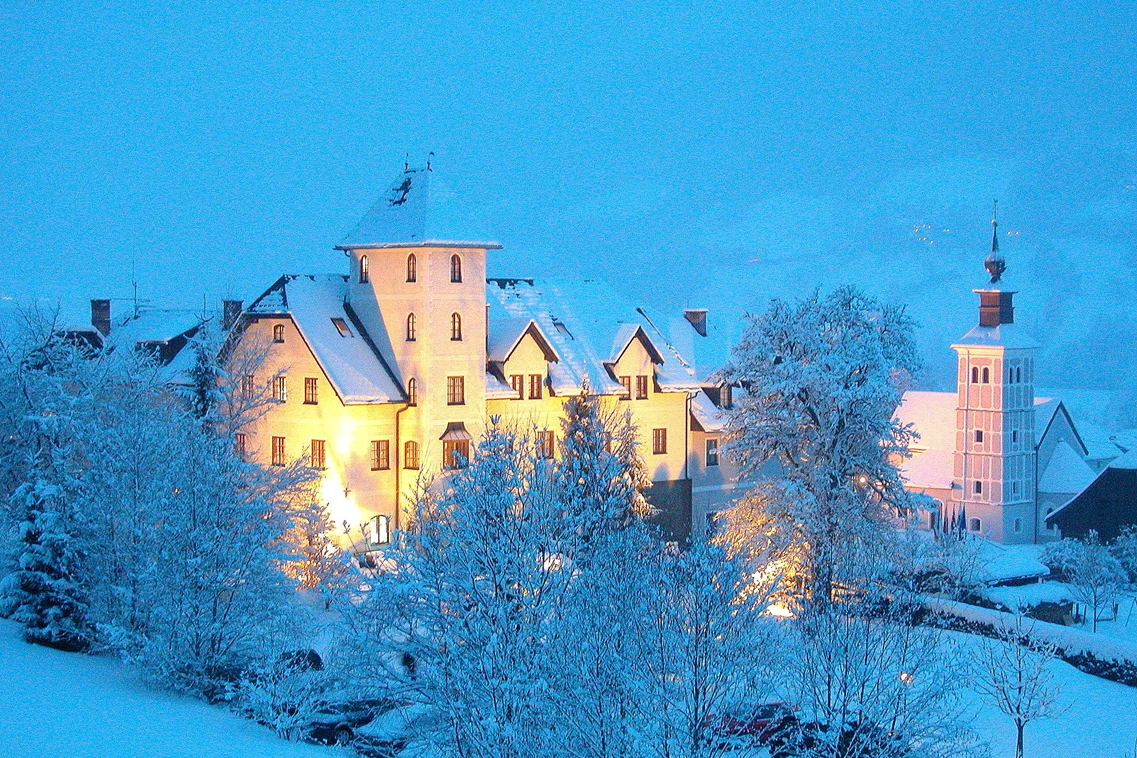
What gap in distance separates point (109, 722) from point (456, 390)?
85.4ft

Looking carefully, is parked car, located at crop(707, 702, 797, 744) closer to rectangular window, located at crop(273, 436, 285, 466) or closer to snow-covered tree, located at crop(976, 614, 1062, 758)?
snow-covered tree, located at crop(976, 614, 1062, 758)

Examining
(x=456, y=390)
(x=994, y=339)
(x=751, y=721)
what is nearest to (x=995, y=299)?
(x=994, y=339)

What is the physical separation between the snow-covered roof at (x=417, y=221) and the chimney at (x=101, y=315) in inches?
660

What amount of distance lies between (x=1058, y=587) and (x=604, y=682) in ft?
132

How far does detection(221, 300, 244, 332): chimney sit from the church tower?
137ft

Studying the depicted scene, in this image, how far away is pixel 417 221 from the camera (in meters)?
50.4

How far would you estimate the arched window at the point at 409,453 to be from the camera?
5006 cm

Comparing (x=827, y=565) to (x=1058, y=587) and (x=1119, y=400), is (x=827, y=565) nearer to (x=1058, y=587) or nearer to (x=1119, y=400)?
(x=1058, y=587)

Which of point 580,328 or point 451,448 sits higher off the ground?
point 580,328

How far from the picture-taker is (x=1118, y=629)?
174ft

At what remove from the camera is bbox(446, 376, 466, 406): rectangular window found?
166 ft

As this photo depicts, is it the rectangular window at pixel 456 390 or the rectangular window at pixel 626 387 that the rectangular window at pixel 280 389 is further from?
the rectangular window at pixel 626 387

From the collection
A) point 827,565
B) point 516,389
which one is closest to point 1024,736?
point 827,565

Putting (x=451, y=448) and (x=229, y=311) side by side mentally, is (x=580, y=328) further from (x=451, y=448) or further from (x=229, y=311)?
(x=229, y=311)
